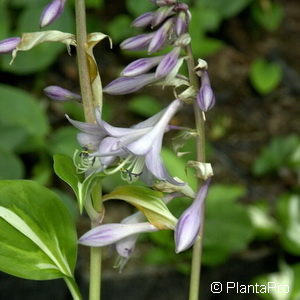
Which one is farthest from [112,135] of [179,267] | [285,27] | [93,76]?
[285,27]

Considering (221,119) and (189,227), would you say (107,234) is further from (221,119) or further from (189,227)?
(221,119)

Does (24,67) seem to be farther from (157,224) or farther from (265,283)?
(157,224)

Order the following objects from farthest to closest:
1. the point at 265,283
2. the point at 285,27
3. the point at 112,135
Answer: the point at 285,27, the point at 265,283, the point at 112,135

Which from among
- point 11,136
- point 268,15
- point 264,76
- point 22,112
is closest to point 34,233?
point 11,136

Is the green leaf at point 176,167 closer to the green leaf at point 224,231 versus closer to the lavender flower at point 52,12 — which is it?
the green leaf at point 224,231

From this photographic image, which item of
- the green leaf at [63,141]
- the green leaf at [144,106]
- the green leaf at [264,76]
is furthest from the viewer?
the green leaf at [264,76]

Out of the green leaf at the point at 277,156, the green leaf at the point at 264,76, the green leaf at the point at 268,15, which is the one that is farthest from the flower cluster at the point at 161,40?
the green leaf at the point at 268,15

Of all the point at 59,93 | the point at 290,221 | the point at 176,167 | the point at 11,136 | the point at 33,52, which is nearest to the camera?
the point at 59,93

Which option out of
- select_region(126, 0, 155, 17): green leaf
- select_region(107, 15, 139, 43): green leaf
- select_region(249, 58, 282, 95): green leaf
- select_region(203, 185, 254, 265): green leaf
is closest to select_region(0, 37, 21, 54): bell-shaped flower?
select_region(203, 185, 254, 265): green leaf
